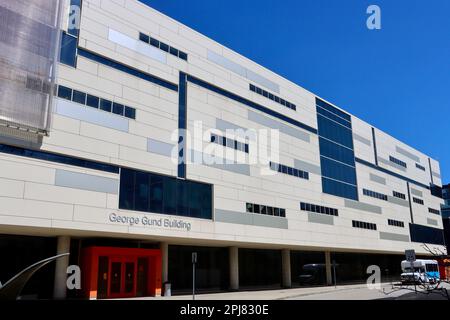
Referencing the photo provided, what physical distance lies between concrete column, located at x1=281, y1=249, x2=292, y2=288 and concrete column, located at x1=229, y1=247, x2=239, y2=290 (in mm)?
7475

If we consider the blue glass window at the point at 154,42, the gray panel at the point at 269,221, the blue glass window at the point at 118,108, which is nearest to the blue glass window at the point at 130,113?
the blue glass window at the point at 118,108

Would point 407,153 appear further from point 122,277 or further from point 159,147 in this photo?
point 122,277

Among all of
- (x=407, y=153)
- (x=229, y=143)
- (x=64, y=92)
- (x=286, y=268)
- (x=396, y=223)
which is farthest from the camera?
(x=407, y=153)

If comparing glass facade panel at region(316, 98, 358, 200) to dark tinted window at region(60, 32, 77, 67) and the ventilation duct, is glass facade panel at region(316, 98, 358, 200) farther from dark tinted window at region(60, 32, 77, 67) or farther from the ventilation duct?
the ventilation duct

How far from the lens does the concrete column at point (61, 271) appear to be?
26.0 m

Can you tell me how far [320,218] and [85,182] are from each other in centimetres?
2672

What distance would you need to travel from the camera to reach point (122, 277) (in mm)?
29016

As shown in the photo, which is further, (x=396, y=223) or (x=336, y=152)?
(x=396, y=223)

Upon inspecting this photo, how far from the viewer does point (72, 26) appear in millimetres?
27062

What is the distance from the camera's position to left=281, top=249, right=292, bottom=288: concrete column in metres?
43.6

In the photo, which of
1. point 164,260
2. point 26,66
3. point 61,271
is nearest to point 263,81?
point 164,260

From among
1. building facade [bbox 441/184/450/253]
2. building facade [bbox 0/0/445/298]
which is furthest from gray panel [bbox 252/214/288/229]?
building facade [bbox 441/184/450/253]

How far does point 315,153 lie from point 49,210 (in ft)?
101
